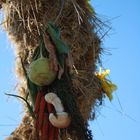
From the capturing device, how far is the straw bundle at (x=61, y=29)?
209 cm

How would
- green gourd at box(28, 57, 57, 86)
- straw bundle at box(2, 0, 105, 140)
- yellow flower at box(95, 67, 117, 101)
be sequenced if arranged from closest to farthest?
green gourd at box(28, 57, 57, 86) → straw bundle at box(2, 0, 105, 140) → yellow flower at box(95, 67, 117, 101)

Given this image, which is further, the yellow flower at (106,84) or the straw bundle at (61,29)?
the yellow flower at (106,84)

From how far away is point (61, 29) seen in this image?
211cm

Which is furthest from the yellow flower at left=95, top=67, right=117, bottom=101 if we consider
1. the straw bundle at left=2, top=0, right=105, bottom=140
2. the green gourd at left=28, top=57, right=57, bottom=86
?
the green gourd at left=28, top=57, right=57, bottom=86

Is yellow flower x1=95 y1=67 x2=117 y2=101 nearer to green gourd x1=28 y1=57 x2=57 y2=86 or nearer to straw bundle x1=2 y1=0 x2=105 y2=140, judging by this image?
straw bundle x1=2 y1=0 x2=105 y2=140

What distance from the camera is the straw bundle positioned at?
209 centimetres

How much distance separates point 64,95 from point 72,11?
0.64 metres

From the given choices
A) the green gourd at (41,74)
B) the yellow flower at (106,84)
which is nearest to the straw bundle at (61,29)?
the yellow flower at (106,84)

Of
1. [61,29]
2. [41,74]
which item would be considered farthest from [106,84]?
[41,74]

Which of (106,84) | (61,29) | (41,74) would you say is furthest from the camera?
(106,84)

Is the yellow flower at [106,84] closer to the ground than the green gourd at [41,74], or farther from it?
farther from it

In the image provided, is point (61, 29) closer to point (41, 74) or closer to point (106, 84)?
point (106, 84)

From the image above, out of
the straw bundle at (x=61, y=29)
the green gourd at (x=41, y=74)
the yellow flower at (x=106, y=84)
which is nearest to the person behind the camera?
the green gourd at (x=41, y=74)

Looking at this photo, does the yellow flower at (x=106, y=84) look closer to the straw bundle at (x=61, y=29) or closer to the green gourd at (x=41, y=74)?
the straw bundle at (x=61, y=29)
